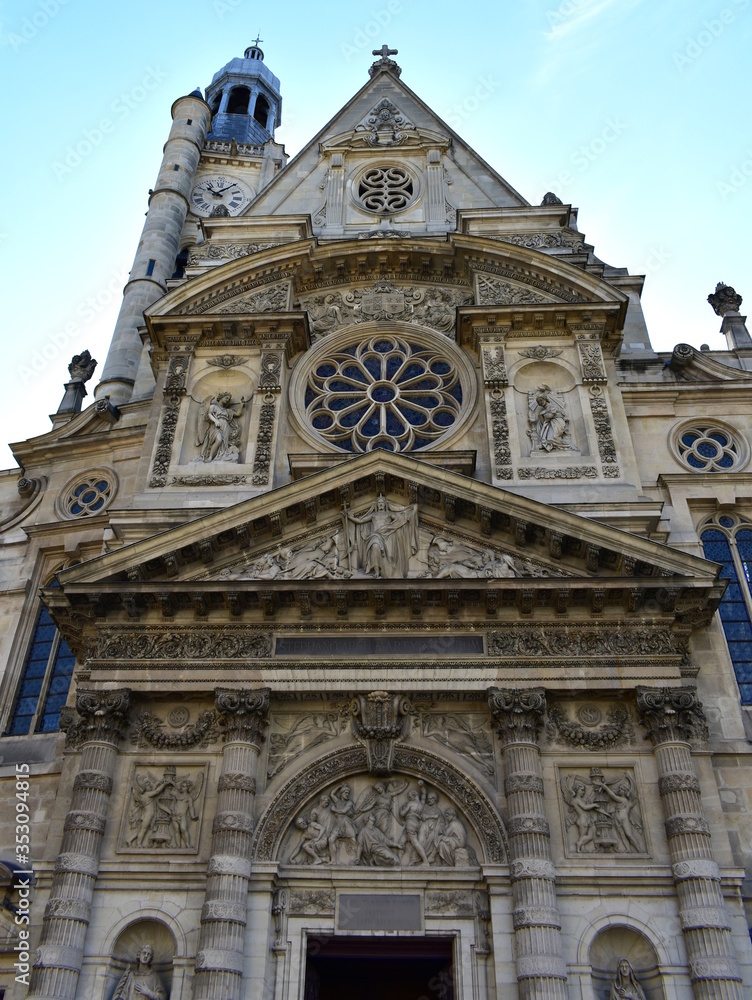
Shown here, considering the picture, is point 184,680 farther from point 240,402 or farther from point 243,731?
point 240,402

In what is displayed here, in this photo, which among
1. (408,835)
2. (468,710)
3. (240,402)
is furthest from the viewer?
(240,402)

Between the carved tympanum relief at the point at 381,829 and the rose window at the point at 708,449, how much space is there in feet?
25.4

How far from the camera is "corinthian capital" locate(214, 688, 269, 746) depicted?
12875 mm

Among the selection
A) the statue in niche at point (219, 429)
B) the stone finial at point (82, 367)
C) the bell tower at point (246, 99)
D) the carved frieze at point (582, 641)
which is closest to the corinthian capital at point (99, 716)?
the statue in niche at point (219, 429)

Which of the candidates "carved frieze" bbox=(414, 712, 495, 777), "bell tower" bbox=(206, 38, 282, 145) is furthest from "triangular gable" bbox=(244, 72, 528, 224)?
"bell tower" bbox=(206, 38, 282, 145)

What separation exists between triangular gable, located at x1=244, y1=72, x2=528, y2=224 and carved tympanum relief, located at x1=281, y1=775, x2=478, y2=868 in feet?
43.4

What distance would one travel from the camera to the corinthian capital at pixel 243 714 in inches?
507

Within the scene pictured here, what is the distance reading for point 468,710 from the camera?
13.3 m

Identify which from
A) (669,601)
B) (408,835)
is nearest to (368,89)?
(669,601)

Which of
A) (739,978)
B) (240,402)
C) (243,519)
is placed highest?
(240,402)

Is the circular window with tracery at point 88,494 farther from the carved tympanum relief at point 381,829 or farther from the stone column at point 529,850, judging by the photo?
the stone column at point 529,850

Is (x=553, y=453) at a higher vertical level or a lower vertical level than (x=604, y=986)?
higher

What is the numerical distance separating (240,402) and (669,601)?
329 inches

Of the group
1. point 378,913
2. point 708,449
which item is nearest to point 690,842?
point 378,913
